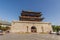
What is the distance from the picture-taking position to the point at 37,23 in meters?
49.2

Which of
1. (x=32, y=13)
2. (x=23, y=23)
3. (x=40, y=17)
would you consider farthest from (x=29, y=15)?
(x=23, y=23)

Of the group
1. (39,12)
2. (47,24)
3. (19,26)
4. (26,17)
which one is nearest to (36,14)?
(39,12)

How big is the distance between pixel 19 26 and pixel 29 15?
10363mm

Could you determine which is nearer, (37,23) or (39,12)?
(37,23)

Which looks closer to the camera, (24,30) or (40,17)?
(24,30)

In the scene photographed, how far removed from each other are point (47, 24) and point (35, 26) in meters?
Result: 5.24

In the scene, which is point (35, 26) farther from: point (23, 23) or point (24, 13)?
point (24, 13)

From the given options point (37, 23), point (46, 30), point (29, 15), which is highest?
point (29, 15)

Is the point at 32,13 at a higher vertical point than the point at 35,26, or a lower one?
higher

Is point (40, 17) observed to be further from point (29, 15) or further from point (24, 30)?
point (24, 30)

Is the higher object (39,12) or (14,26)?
(39,12)

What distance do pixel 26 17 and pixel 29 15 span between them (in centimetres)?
262

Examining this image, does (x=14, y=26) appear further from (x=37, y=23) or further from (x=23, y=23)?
(x=37, y=23)

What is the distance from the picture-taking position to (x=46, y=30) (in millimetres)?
49000
